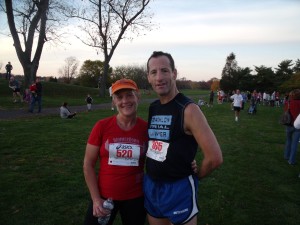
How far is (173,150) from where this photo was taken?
2643 millimetres

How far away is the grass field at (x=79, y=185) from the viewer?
4.96 m

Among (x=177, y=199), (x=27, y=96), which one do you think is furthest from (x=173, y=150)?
(x=27, y=96)

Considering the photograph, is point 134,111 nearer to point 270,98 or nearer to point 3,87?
point 3,87

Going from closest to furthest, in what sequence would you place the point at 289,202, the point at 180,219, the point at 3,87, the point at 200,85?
the point at 180,219, the point at 289,202, the point at 3,87, the point at 200,85

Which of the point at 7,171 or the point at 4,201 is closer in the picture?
the point at 4,201

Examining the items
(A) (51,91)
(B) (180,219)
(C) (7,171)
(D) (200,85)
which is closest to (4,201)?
(C) (7,171)

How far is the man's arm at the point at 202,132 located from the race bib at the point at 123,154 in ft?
1.89

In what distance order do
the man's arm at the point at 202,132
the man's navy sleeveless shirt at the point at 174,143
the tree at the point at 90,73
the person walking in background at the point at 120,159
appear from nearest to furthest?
the man's arm at the point at 202,132 → the man's navy sleeveless shirt at the point at 174,143 → the person walking in background at the point at 120,159 → the tree at the point at 90,73

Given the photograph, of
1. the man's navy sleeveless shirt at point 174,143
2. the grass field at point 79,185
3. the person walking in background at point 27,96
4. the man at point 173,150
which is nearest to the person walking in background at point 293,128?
the grass field at point 79,185

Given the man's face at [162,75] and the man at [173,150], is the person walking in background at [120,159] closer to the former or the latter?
the man at [173,150]

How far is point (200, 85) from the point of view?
14050cm

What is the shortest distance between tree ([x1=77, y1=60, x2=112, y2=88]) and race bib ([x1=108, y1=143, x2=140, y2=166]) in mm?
71284

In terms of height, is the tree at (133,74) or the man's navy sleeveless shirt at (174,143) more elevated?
the tree at (133,74)

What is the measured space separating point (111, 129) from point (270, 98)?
44416mm
